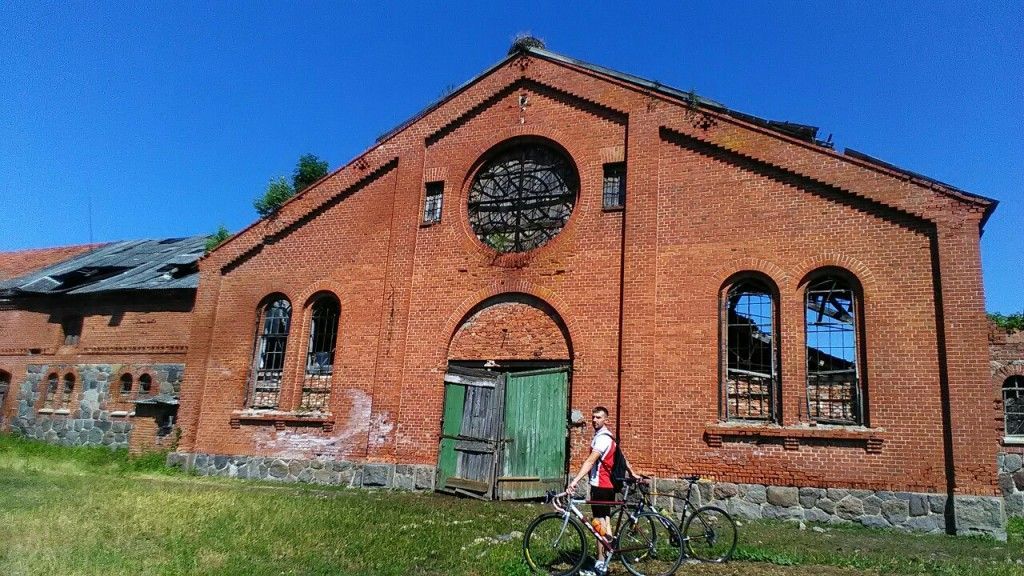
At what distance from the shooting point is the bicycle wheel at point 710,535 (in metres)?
7.80

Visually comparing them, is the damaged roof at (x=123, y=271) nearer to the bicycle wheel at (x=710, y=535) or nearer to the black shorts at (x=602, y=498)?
the black shorts at (x=602, y=498)

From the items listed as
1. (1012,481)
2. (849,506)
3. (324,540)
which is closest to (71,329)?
(324,540)

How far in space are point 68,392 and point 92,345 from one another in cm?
152

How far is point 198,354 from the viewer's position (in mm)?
15977

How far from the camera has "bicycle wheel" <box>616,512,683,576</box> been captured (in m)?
7.02

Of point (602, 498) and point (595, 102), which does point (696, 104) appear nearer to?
point (595, 102)

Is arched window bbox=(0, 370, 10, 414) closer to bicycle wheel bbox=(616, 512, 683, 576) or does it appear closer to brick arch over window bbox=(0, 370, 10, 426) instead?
brick arch over window bbox=(0, 370, 10, 426)

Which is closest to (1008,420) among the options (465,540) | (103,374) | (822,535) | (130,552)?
(822,535)

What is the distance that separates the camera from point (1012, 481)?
13508 mm

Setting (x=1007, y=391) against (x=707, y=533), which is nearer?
(x=707, y=533)

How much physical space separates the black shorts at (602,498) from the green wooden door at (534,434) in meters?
5.34

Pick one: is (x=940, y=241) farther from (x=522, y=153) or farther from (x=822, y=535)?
(x=522, y=153)

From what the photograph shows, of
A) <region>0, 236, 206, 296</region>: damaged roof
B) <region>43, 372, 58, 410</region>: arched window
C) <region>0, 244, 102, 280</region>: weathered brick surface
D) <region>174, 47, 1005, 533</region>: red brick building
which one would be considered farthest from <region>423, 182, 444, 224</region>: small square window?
<region>0, 244, 102, 280</region>: weathered brick surface

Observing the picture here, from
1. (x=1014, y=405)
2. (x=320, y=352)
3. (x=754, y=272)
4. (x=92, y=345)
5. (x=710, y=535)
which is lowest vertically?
(x=710, y=535)
